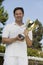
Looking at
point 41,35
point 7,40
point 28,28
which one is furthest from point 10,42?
point 41,35

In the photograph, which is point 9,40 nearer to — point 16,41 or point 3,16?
point 16,41

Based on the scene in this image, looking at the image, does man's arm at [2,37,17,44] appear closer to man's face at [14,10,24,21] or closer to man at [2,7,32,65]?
man at [2,7,32,65]

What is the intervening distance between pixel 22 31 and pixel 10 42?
24 cm

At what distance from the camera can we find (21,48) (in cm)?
340

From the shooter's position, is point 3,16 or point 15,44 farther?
point 3,16

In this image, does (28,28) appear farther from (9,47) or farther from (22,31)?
(9,47)

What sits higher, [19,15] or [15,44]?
[19,15]

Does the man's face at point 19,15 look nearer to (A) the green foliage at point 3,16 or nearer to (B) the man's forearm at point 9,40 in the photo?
(B) the man's forearm at point 9,40

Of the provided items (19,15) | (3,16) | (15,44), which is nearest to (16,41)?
(15,44)

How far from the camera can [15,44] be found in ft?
11.2

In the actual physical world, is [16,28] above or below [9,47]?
above

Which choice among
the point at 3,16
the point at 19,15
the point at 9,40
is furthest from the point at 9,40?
the point at 3,16

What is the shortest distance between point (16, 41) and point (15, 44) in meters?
0.04

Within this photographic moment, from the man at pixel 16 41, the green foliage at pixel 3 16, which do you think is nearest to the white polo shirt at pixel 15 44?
the man at pixel 16 41
